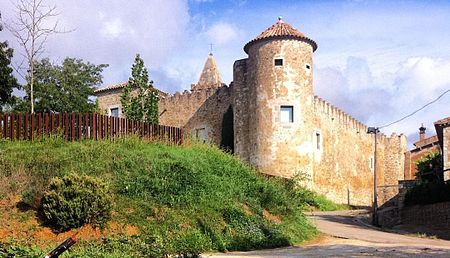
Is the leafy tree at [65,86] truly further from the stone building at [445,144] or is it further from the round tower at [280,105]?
the stone building at [445,144]

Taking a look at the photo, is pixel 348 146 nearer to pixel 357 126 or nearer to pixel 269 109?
pixel 357 126

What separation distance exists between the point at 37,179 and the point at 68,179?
2.07 metres

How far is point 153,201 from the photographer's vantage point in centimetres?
1431

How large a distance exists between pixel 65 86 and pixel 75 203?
3080 cm

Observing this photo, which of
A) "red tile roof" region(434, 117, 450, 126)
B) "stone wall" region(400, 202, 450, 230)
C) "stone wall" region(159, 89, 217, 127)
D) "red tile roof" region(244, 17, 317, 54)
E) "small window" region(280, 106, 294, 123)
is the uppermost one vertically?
"red tile roof" region(244, 17, 317, 54)

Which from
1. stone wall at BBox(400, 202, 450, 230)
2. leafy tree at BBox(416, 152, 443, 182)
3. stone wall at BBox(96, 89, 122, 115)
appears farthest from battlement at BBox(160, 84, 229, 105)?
stone wall at BBox(400, 202, 450, 230)

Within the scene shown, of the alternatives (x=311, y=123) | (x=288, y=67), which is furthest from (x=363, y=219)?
(x=288, y=67)

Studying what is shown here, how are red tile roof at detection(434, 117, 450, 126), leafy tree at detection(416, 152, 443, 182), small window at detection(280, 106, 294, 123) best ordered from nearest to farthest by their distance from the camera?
red tile roof at detection(434, 117, 450, 126), small window at detection(280, 106, 294, 123), leafy tree at detection(416, 152, 443, 182)

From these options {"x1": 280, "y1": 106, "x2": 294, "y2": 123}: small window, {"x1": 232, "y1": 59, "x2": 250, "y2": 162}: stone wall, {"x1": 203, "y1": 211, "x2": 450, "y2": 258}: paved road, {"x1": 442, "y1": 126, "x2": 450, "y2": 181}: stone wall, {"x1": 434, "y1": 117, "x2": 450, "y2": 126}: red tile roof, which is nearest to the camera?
{"x1": 203, "y1": 211, "x2": 450, "y2": 258}: paved road

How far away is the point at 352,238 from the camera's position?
1692 centimetres

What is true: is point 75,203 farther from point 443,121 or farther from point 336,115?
point 336,115

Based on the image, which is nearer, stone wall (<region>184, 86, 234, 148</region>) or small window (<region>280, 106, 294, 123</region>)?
small window (<region>280, 106, 294, 123</region>)

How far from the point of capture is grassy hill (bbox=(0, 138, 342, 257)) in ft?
40.2

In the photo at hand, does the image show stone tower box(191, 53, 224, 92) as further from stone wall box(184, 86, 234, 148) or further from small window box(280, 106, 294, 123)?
small window box(280, 106, 294, 123)
